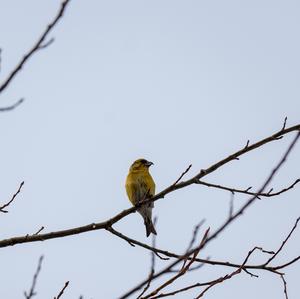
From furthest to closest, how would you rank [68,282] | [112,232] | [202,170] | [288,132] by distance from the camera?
[112,232]
[202,170]
[288,132]
[68,282]

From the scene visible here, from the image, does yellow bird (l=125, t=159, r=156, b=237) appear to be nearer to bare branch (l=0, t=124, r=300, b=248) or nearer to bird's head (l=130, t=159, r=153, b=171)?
bird's head (l=130, t=159, r=153, b=171)

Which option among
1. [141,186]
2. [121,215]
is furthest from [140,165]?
[121,215]

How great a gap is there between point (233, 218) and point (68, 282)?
1551mm

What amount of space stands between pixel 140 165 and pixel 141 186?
0.80 meters

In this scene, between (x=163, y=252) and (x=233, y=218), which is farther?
(x=163, y=252)

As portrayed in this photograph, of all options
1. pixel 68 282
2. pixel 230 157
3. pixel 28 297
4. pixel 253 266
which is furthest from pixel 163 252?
pixel 28 297

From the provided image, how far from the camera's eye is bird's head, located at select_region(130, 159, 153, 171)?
393 inches

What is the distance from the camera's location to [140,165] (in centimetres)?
1008

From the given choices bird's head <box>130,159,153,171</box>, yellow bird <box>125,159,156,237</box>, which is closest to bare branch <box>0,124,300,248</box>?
yellow bird <box>125,159,156,237</box>

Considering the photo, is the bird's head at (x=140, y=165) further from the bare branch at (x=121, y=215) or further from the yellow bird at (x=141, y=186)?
the bare branch at (x=121, y=215)

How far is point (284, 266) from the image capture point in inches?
143

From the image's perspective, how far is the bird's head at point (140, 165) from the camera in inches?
393

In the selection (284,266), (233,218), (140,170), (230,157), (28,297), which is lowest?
(28,297)

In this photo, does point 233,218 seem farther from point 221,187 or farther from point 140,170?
point 140,170
